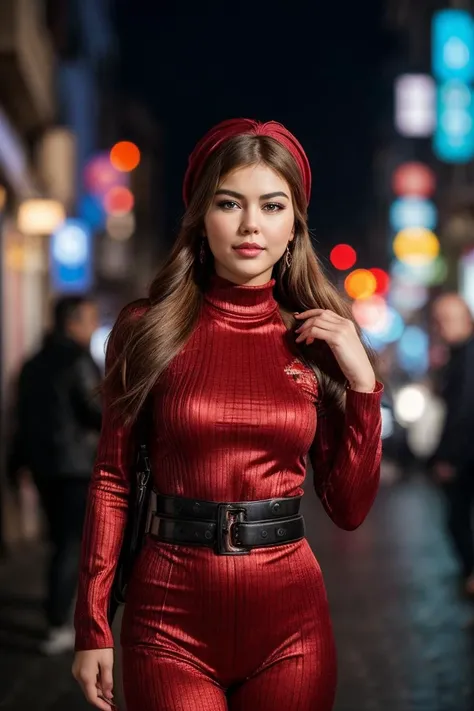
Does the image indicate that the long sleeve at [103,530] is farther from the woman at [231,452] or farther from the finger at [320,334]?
the finger at [320,334]

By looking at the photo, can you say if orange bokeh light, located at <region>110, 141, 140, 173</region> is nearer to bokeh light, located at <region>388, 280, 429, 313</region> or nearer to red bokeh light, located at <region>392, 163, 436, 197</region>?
red bokeh light, located at <region>392, 163, 436, 197</region>

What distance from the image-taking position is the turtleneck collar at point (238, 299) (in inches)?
140

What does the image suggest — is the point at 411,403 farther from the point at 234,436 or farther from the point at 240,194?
the point at 234,436

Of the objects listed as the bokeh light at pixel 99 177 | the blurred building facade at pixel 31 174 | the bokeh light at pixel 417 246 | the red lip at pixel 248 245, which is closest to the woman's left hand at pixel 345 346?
the red lip at pixel 248 245

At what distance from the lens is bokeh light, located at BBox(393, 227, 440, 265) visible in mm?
43500

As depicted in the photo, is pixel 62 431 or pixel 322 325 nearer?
pixel 322 325

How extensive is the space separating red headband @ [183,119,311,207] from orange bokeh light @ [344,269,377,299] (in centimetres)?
5387

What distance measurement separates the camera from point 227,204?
3.46m

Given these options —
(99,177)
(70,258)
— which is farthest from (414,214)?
(70,258)

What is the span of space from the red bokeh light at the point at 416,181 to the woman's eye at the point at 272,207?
46.8 metres

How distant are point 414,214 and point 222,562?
46070 millimetres

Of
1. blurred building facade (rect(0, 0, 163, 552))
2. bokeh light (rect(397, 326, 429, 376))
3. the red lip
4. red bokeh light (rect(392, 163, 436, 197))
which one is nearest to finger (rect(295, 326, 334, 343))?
the red lip

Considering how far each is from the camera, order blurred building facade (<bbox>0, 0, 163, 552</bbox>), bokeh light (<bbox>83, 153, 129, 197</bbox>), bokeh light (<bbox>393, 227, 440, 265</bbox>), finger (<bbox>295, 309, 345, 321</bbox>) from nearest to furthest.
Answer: finger (<bbox>295, 309, 345, 321</bbox>) < blurred building facade (<bbox>0, 0, 163, 552</bbox>) < bokeh light (<bbox>83, 153, 129, 197</bbox>) < bokeh light (<bbox>393, 227, 440, 265</bbox>)

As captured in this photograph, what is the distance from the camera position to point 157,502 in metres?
3.39
